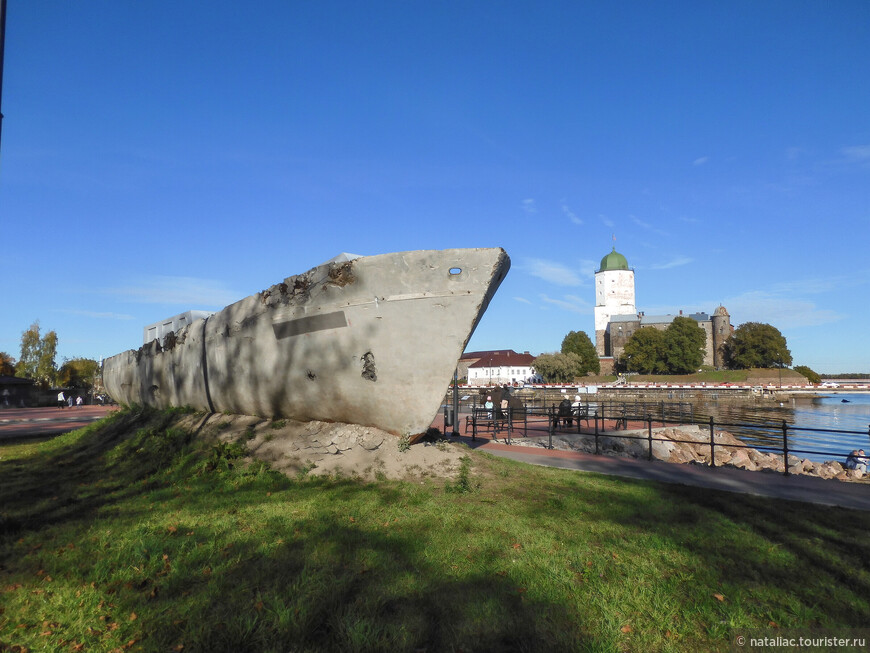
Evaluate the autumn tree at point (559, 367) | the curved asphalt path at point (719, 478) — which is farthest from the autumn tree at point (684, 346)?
the curved asphalt path at point (719, 478)

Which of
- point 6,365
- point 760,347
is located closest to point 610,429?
point 6,365

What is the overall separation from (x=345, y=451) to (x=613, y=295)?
130 metres

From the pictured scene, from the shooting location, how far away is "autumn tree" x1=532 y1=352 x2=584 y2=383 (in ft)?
290

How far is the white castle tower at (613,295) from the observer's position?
418 feet

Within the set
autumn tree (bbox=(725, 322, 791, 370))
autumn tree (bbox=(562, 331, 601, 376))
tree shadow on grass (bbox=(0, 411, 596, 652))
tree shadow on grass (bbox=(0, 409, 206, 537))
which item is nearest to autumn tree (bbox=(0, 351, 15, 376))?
tree shadow on grass (bbox=(0, 409, 206, 537))

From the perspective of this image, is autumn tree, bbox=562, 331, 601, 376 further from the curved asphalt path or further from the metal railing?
the curved asphalt path

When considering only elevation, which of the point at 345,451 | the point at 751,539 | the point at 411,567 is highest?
the point at 345,451

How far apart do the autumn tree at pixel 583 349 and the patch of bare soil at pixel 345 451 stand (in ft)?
309

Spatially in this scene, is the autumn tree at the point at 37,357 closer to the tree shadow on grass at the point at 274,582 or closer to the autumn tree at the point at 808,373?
the tree shadow on grass at the point at 274,582

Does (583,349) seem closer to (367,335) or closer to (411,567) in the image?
(367,335)

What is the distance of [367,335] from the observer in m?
7.14

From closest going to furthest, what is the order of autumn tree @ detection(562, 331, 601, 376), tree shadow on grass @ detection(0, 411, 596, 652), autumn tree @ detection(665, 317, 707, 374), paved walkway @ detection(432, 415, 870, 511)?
tree shadow on grass @ detection(0, 411, 596, 652) < paved walkway @ detection(432, 415, 870, 511) < autumn tree @ detection(665, 317, 707, 374) < autumn tree @ detection(562, 331, 601, 376)

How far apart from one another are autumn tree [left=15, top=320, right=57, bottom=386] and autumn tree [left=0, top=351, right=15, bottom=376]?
1.11m

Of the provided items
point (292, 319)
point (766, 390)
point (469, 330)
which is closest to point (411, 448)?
point (469, 330)
